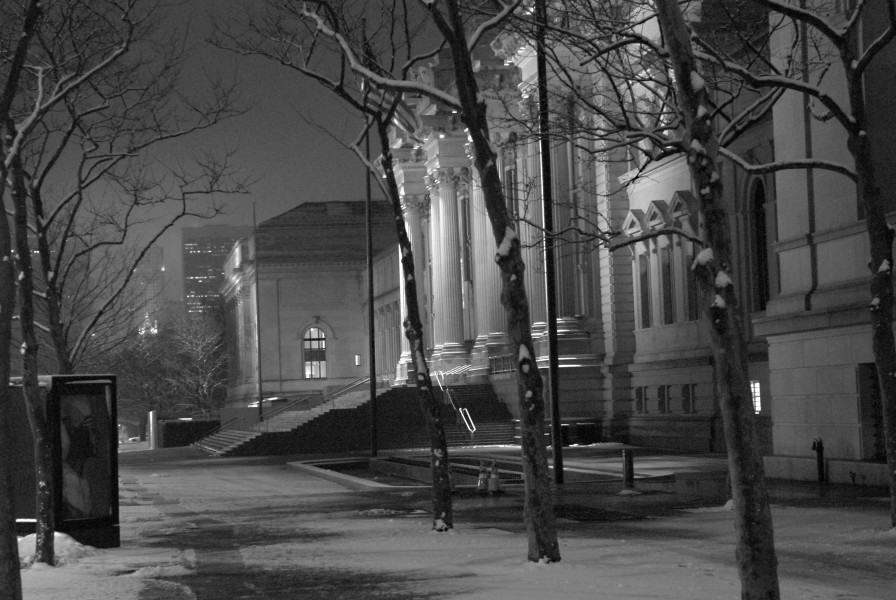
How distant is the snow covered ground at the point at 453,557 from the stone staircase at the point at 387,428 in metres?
29.2

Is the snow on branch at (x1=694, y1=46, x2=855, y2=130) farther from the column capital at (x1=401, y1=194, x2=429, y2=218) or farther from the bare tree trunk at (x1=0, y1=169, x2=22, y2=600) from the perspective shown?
the column capital at (x1=401, y1=194, x2=429, y2=218)

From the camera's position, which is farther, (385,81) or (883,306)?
(385,81)

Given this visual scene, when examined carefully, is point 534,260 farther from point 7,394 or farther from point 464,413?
point 7,394

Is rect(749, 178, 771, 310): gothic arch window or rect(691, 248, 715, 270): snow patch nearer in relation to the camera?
rect(691, 248, 715, 270): snow patch

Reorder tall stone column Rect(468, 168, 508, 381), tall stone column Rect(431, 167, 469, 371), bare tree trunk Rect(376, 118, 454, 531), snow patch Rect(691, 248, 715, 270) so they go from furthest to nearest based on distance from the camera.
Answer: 1. tall stone column Rect(431, 167, 469, 371)
2. tall stone column Rect(468, 168, 508, 381)
3. bare tree trunk Rect(376, 118, 454, 531)
4. snow patch Rect(691, 248, 715, 270)

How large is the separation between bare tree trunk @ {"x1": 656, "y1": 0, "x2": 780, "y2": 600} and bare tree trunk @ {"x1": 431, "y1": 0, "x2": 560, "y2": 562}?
374 cm

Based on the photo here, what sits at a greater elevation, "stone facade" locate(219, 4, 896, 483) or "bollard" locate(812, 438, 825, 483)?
"stone facade" locate(219, 4, 896, 483)

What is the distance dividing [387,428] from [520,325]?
40.6m

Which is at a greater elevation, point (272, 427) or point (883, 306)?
point (883, 306)

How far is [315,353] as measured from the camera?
10875 centimetres

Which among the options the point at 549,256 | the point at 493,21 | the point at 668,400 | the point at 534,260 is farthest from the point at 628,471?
the point at 534,260

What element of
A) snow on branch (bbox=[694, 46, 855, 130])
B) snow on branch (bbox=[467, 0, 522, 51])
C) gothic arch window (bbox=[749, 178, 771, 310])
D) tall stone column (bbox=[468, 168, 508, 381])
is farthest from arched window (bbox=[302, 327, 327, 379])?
snow on branch (bbox=[467, 0, 522, 51])

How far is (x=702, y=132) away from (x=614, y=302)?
134ft

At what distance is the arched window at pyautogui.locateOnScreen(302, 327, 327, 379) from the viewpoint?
108000mm
